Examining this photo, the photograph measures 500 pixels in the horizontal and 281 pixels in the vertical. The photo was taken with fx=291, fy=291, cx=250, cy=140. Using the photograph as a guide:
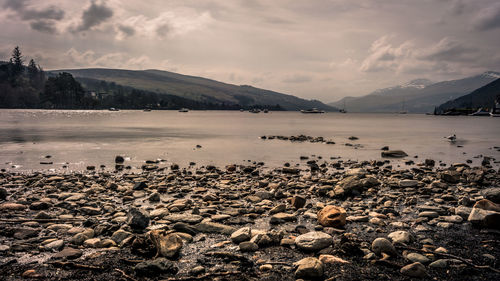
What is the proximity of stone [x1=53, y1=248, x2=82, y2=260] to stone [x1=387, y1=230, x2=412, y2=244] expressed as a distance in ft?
26.9

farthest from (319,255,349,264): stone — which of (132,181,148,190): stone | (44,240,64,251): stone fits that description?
(132,181,148,190): stone

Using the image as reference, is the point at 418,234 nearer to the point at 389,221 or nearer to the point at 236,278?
the point at 389,221

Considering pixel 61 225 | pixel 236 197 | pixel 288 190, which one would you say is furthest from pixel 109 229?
pixel 288 190

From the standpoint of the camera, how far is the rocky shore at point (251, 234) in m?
6.42

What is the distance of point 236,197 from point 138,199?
4355 millimetres

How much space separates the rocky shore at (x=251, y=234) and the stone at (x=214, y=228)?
1.2 inches

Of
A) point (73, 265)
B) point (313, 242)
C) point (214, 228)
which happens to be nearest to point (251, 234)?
point (214, 228)

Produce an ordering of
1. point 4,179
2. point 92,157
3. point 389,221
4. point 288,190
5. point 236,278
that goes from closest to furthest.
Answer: point 236,278 < point 389,221 < point 288,190 < point 4,179 < point 92,157

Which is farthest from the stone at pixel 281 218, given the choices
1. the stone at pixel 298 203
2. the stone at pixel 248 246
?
the stone at pixel 248 246

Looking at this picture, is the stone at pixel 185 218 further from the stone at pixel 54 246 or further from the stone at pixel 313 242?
the stone at pixel 313 242

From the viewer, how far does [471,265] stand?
6641mm

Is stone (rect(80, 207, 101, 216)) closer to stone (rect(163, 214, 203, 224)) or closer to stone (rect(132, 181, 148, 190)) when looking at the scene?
stone (rect(163, 214, 203, 224))

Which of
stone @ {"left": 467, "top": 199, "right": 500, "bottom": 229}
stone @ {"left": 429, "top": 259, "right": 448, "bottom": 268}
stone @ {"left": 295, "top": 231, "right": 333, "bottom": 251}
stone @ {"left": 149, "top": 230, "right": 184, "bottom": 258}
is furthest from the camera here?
stone @ {"left": 467, "top": 199, "right": 500, "bottom": 229}

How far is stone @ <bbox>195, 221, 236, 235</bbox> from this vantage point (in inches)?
347
